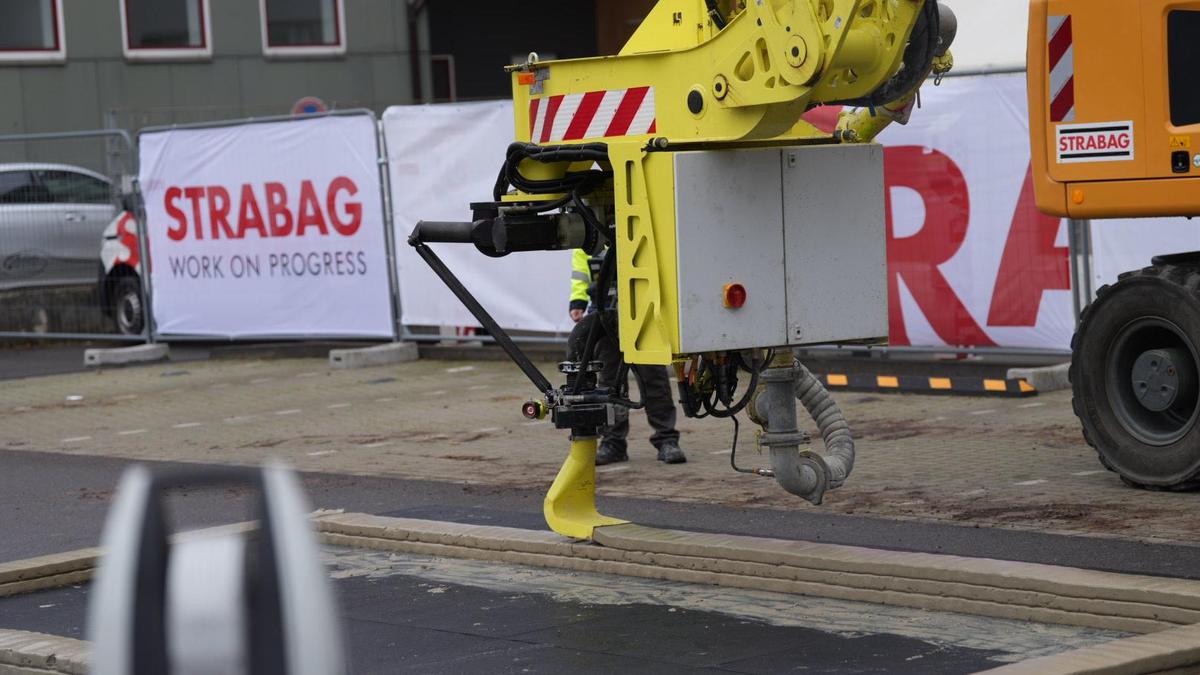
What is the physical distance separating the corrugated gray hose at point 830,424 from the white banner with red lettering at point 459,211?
8.67 meters

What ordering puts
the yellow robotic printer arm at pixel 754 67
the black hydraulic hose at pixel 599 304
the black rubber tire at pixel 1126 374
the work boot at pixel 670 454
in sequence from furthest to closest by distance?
the work boot at pixel 670 454, the black rubber tire at pixel 1126 374, the black hydraulic hose at pixel 599 304, the yellow robotic printer arm at pixel 754 67

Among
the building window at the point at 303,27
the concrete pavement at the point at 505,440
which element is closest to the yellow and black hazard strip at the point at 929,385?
the concrete pavement at the point at 505,440

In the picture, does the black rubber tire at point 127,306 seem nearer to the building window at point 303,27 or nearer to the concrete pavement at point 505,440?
the concrete pavement at point 505,440

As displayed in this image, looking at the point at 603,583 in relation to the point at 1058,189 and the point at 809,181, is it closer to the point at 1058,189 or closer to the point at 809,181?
the point at 809,181

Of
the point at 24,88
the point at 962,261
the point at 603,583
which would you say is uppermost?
the point at 24,88

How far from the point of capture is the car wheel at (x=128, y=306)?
21578mm

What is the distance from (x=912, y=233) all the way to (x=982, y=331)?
964 mm

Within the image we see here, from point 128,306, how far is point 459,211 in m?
5.87

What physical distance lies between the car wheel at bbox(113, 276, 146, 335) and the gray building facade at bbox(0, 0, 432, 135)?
8077 mm

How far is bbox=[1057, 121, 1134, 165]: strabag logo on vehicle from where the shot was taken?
9352mm

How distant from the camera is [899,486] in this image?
10438mm

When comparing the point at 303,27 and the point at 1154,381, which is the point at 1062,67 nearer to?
the point at 1154,381

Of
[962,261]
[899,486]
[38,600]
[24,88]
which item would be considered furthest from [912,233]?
[24,88]

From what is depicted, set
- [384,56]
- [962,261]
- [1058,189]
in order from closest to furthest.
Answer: [1058,189], [962,261], [384,56]
